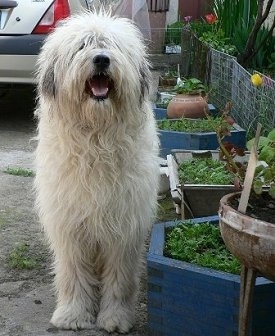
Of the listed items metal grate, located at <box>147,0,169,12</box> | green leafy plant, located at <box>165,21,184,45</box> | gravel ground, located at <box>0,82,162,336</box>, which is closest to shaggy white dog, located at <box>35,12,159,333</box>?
gravel ground, located at <box>0,82,162,336</box>

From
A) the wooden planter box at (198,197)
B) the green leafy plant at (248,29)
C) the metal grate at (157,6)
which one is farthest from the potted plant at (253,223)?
the metal grate at (157,6)

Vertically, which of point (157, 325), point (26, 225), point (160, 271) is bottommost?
point (26, 225)

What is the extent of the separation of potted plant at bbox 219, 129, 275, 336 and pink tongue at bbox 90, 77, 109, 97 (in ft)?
2.74

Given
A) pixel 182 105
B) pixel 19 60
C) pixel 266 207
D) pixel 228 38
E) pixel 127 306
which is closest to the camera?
pixel 266 207

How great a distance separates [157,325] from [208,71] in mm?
4879

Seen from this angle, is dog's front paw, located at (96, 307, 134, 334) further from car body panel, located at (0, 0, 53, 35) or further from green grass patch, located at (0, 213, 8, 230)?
car body panel, located at (0, 0, 53, 35)

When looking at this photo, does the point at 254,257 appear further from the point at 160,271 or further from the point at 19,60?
the point at 19,60

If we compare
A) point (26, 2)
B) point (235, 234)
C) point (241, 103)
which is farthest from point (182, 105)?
point (235, 234)

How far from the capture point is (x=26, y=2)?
7.33 m

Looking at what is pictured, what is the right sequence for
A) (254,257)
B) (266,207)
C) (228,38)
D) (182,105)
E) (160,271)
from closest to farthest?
(254,257) → (266,207) → (160,271) → (182,105) → (228,38)

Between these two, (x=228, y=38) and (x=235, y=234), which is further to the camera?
(x=228, y=38)

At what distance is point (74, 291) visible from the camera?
356cm

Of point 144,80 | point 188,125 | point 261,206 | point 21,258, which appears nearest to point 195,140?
point 188,125

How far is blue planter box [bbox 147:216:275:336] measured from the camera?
9.64 feet
